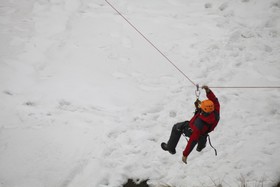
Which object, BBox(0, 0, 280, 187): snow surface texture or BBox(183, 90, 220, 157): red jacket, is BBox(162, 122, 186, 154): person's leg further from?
BBox(0, 0, 280, 187): snow surface texture

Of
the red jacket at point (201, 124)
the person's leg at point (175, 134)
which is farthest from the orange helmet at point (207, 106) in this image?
the person's leg at point (175, 134)

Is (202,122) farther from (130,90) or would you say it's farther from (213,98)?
(130,90)

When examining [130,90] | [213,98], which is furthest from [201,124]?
[130,90]

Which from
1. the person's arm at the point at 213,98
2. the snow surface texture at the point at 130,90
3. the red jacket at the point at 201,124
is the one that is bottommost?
the snow surface texture at the point at 130,90

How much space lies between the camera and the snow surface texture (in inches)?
229

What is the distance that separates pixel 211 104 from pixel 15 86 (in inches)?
223

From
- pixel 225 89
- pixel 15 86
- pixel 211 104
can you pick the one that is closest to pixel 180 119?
pixel 225 89

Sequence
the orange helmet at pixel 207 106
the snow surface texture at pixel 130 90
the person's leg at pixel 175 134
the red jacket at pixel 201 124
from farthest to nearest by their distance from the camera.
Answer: the snow surface texture at pixel 130 90 < the person's leg at pixel 175 134 < the red jacket at pixel 201 124 < the orange helmet at pixel 207 106

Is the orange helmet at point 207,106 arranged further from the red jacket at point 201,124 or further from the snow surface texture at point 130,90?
the snow surface texture at point 130,90

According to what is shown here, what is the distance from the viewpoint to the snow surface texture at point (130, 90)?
583 centimetres

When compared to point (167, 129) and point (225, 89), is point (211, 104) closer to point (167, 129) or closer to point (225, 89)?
point (167, 129)

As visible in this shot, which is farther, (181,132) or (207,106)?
(181,132)

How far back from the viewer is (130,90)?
793 cm

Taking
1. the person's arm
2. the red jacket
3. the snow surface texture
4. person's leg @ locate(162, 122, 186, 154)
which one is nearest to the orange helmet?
the red jacket
